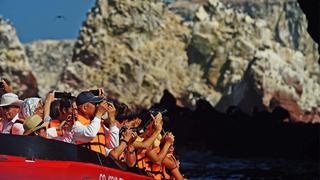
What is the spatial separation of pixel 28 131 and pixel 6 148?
606 millimetres

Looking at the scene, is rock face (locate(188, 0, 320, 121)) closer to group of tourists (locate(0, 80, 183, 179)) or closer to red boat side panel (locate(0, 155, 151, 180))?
group of tourists (locate(0, 80, 183, 179))

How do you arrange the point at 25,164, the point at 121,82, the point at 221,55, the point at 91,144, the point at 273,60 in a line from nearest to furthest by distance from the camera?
1. the point at 25,164
2. the point at 91,144
3. the point at 273,60
4. the point at 121,82
5. the point at 221,55

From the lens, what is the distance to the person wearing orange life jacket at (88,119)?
31.2ft

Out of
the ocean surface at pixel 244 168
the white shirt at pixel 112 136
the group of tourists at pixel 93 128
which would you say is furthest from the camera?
the ocean surface at pixel 244 168

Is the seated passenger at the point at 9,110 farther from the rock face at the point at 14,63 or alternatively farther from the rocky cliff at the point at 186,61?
the rock face at the point at 14,63

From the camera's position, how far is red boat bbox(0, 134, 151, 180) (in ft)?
27.2

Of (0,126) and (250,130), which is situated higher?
(0,126)

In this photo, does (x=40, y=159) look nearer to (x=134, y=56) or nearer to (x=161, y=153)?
(x=161, y=153)

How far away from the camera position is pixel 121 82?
145125mm

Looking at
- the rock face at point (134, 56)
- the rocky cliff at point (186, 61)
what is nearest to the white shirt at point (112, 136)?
the rocky cliff at point (186, 61)

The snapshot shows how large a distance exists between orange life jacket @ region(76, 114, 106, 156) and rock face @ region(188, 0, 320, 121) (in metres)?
107

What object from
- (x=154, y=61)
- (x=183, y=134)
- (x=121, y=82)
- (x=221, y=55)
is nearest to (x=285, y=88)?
(x=121, y=82)

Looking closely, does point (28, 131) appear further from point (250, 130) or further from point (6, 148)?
point (250, 130)

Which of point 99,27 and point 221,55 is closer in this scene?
point 99,27
